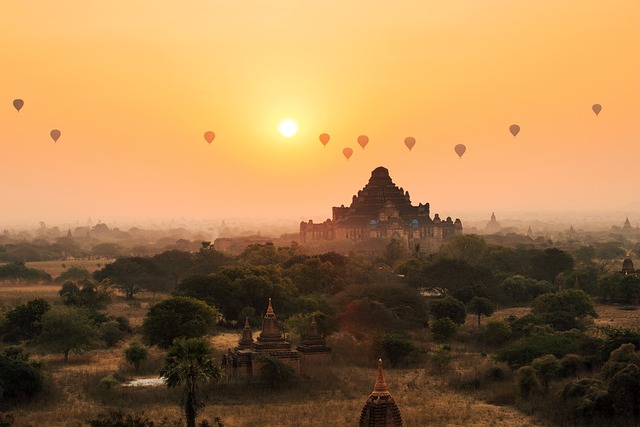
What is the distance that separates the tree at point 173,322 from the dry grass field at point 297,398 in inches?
50.4

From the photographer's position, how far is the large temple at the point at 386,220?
16762 centimetres

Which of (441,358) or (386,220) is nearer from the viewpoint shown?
(441,358)

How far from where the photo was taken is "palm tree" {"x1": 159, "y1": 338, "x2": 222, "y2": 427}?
131 feet

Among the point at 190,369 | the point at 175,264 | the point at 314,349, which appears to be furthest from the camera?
the point at 175,264

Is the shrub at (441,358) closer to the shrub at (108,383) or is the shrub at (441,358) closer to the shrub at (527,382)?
the shrub at (527,382)

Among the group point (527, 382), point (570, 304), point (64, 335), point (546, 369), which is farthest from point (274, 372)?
point (570, 304)

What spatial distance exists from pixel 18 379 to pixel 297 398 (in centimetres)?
1406

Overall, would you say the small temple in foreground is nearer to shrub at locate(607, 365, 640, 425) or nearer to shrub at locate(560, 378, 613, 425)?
shrub at locate(560, 378, 613, 425)

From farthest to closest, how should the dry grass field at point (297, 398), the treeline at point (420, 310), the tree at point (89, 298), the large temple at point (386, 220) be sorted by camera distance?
the large temple at point (386, 220) → the tree at point (89, 298) → the treeline at point (420, 310) → the dry grass field at point (297, 398)

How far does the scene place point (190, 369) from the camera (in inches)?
1572

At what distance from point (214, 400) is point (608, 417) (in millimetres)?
19017

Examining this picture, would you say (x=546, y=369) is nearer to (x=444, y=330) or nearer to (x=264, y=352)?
(x=264, y=352)

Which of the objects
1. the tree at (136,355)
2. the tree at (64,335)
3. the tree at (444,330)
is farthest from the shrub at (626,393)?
the tree at (64,335)

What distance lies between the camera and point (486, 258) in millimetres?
119750
